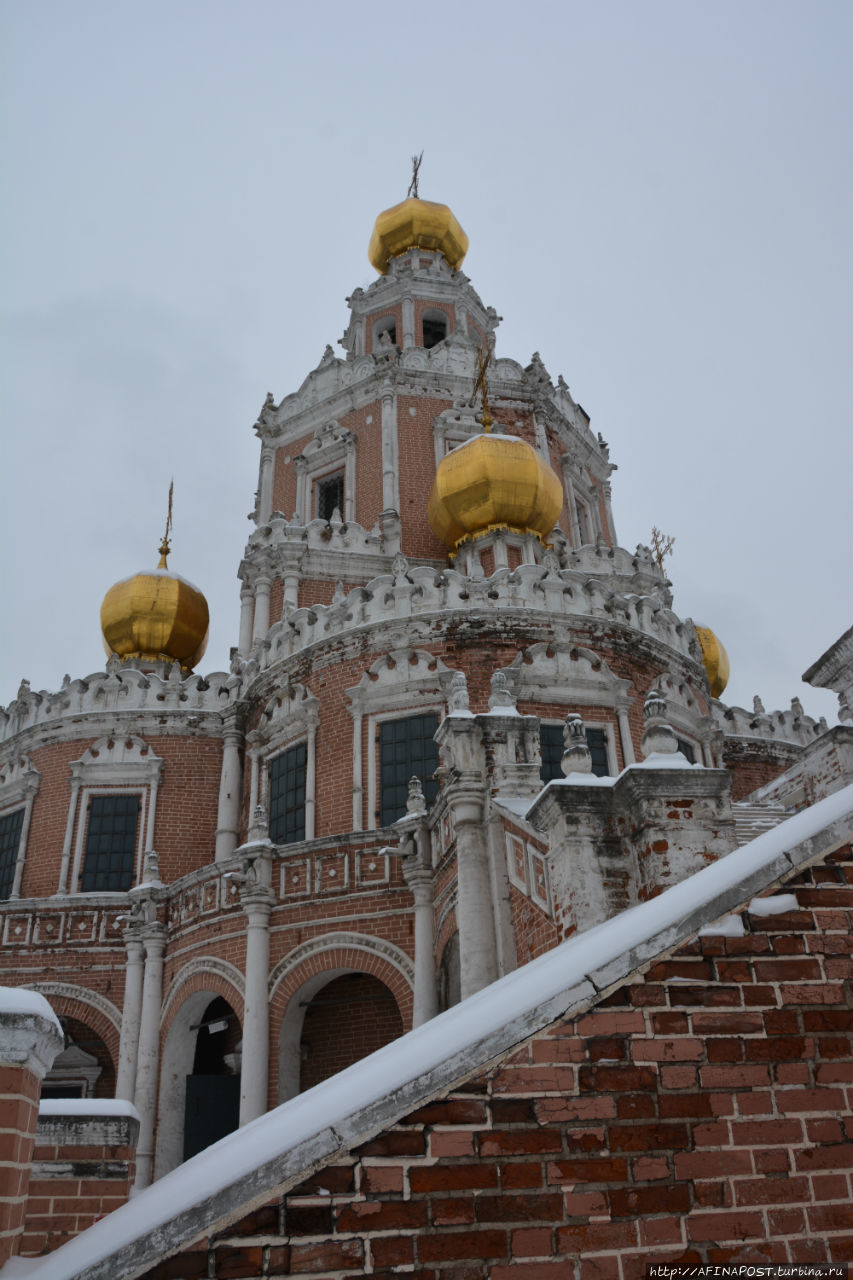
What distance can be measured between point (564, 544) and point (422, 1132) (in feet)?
65.9

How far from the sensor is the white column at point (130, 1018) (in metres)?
16.1

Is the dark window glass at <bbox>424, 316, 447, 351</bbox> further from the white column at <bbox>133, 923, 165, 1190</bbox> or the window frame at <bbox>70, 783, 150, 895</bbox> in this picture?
the white column at <bbox>133, 923, 165, 1190</bbox>

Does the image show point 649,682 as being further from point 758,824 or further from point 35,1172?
point 35,1172

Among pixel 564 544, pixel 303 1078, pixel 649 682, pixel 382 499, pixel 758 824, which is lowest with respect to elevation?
pixel 303 1078

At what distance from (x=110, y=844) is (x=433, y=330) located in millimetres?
18752

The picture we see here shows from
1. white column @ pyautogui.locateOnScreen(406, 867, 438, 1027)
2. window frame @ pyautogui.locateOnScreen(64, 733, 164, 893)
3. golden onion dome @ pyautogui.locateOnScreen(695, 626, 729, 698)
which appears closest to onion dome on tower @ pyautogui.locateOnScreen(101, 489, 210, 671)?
window frame @ pyautogui.locateOnScreen(64, 733, 164, 893)

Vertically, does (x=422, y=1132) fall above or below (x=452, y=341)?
below

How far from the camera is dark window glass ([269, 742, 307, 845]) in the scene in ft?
56.4

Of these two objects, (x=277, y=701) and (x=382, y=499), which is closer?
(x=277, y=701)

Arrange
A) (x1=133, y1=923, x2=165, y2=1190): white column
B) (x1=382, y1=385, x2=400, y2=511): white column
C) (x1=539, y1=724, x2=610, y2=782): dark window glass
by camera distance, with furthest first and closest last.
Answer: (x1=382, y1=385, x2=400, y2=511): white column, (x1=539, y1=724, x2=610, y2=782): dark window glass, (x1=133, y1=923, x2=165, y2=1190): white column

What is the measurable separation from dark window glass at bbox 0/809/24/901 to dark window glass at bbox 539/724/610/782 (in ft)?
36.9

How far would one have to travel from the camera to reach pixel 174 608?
24938mm

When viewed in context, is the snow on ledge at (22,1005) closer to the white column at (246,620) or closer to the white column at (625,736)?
the white column at (625,736)

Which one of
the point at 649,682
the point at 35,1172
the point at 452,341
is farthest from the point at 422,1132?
the point at 452,341
